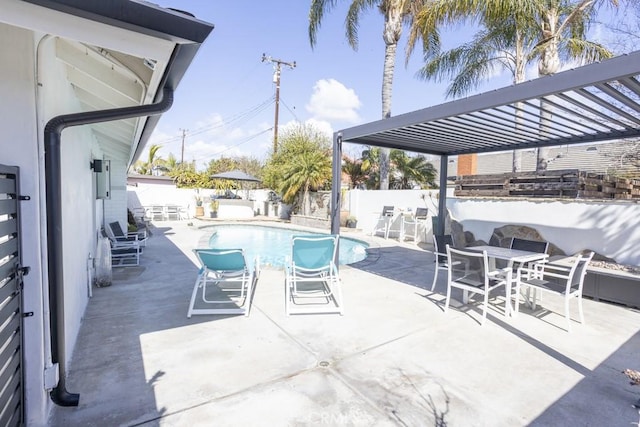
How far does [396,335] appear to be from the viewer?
12.7 ft

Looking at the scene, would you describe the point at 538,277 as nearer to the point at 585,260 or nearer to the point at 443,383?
the point at 585,260

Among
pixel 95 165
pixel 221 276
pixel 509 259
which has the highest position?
pixel 95 165

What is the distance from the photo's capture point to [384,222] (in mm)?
12945

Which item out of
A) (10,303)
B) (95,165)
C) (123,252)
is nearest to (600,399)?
(10,303)

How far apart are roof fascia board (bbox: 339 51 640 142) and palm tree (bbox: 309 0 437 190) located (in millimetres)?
8826

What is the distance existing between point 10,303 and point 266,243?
412 inches

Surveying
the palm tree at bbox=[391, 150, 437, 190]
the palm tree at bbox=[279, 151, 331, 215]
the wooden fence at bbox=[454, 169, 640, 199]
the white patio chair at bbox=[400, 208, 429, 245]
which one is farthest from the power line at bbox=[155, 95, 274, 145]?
the wooden fence at bbox=[454, 169, 640, 199]

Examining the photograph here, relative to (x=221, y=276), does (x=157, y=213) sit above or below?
above

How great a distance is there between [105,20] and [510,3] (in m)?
11.5

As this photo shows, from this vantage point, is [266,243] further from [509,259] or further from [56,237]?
[56,237]

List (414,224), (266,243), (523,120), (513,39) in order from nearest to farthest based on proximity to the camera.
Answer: (523,120) < (414,224) < (266,243) < (513,39)

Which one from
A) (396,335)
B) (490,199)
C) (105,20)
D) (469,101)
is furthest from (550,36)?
(105,20)

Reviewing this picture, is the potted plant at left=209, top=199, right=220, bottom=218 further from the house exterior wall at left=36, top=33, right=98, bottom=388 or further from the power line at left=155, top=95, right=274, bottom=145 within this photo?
the house exterior wall at left=36, top=33, right=98, bottom=388

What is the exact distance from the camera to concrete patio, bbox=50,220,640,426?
8.24ft
